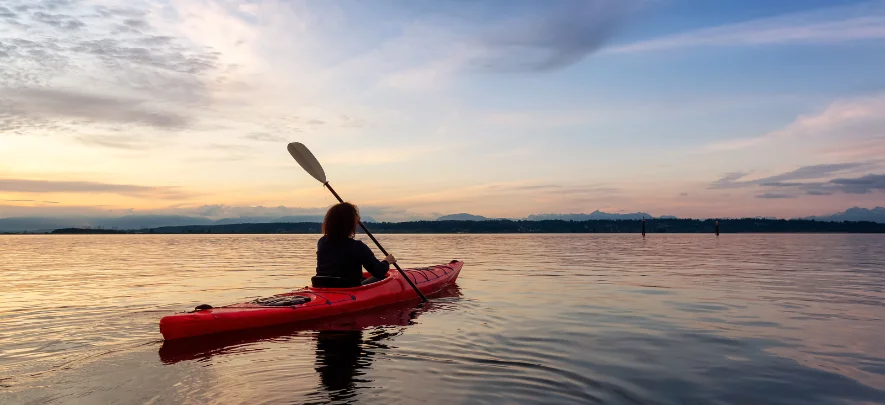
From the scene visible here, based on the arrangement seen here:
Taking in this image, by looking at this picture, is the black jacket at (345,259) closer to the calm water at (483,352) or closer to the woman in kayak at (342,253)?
the woman in kayak at (342,253)

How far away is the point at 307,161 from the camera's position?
42.7ft

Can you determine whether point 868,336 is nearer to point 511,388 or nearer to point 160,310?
point 511,388

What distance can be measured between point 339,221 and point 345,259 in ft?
2.57

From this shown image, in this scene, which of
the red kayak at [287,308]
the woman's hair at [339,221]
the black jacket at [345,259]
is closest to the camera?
the red kayak at [287,308]

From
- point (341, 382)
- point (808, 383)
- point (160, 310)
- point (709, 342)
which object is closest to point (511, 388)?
point (341, 382)

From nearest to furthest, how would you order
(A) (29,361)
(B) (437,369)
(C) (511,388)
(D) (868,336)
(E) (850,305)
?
(C) (511,388) → (B) (437,369) → (A) (29,361) → (D) (868,336) → (E) (850,305)

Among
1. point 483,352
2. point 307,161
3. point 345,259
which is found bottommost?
point 483,352

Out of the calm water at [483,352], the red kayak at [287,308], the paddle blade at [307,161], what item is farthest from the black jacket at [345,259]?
the paddle blade at [307,161]

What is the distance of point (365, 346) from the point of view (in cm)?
736

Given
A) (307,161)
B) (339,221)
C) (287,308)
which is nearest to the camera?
(287,308)

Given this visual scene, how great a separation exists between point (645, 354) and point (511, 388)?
2.40 metres

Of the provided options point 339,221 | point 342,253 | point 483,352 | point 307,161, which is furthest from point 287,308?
point 307,161

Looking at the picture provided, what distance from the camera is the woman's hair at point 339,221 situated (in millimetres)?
9383

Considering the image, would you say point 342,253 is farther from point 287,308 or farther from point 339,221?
point 287,308
